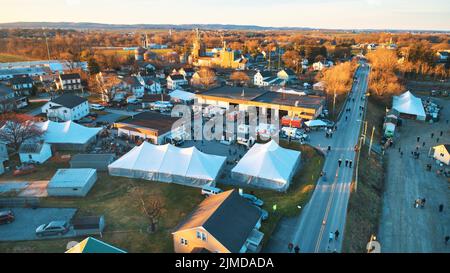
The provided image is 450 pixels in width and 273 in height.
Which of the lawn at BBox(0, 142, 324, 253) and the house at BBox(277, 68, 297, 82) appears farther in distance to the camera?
the house at BBox(277, 68, 297, 82)

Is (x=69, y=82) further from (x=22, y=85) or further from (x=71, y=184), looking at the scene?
(x=71, y=184)

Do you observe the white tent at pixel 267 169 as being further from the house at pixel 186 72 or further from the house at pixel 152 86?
the house at pixel 186 72

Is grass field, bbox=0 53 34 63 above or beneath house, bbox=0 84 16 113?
above

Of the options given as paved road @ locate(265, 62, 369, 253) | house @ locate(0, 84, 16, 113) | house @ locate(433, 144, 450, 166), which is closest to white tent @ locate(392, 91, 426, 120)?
house @ locate(433, 144, 450, 166)

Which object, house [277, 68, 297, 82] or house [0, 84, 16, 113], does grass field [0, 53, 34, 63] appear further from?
house [277, 68, 297, 82]

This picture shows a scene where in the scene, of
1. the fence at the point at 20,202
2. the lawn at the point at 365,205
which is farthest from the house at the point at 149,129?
the lawn at the point at 365,205
